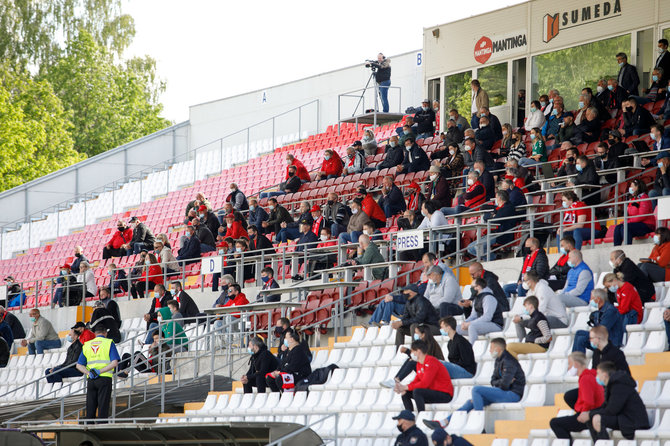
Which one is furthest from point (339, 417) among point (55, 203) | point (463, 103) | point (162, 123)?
point (162, 123)

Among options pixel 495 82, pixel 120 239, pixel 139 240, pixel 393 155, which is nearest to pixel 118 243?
pixel 120 239

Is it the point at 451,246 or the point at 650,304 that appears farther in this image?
the point at 451,246

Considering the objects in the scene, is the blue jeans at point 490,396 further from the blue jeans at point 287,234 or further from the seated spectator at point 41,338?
the seated spectator at point 41,338

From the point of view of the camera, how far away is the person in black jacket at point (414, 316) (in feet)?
43.8

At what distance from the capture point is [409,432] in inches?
429

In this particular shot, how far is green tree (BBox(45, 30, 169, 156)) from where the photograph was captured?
→ 47.4 meters

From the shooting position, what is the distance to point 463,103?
22641 millimetres

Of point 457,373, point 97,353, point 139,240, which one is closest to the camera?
point 457,373

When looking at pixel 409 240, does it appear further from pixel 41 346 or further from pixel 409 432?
pixel 41 346

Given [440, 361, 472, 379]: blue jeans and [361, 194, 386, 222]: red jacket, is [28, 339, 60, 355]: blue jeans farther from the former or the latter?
[440, 361, 472, 379]: blue jeans

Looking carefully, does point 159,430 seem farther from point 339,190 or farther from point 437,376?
point 339,190

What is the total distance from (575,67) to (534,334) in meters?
9.55

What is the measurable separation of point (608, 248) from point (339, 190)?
9151 mm

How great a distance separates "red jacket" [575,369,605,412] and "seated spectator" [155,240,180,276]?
40.7 ft
